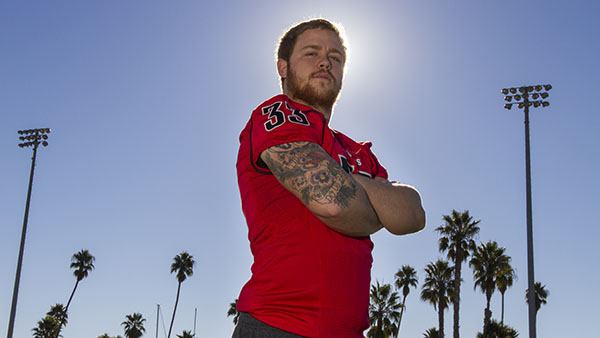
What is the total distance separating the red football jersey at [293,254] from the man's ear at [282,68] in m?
0.41

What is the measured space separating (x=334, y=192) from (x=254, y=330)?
62 centimetres

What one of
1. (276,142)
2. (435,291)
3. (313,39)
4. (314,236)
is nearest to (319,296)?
(314,236)

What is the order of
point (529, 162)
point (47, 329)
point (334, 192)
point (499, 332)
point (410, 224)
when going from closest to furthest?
1. point (334, 192)
2. point (410, 224)
3. point (529, 162)
4. point (499, 332)
5. point (47, 329)

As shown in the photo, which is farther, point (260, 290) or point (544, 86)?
point (544, 86)

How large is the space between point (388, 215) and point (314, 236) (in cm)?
35

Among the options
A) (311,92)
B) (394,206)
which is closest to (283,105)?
(311,92)

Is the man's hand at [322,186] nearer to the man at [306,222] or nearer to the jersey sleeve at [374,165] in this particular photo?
the man at [306,222]

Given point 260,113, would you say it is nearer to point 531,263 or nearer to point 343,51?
point 343,51

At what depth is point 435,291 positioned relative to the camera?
172 feet

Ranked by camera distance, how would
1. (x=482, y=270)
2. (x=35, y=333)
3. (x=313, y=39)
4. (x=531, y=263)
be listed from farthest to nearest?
(x=35, y=333) < (x=482, y=270) < (x=531, y=263) < (x=313, y=39)

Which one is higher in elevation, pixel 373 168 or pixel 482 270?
Result: pixel 482 270

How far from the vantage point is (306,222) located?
2.44 meters

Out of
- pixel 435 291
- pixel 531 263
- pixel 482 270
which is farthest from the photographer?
pixel 435 291

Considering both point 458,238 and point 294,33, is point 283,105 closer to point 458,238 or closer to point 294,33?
point 294,33
